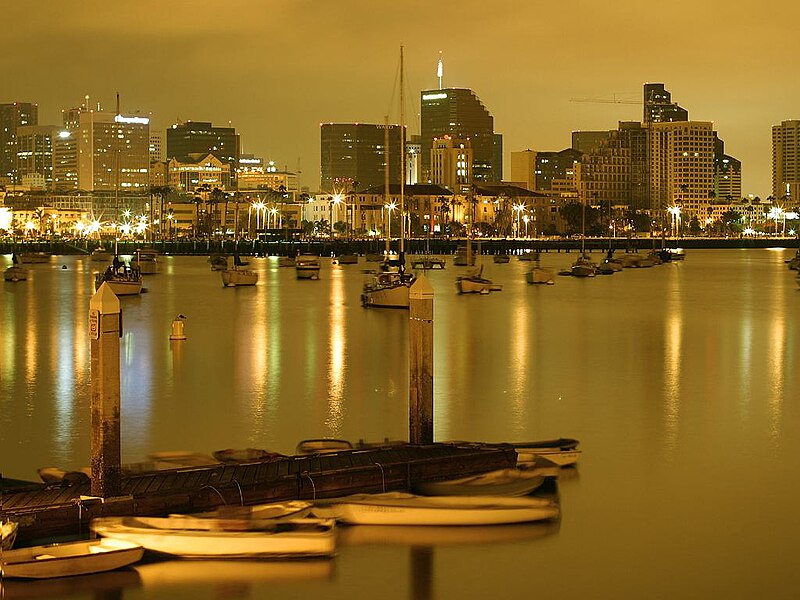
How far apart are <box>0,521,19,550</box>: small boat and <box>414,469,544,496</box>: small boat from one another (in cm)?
539

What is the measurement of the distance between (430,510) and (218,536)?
2.92 m

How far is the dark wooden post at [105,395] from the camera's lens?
48.9ft

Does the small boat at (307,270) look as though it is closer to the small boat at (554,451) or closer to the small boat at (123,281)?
the small boat at (123,281)

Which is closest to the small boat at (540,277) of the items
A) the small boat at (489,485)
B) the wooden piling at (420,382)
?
the wooden piling at (420,382)

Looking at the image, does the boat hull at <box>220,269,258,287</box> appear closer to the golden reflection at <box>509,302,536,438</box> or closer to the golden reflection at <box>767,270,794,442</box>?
the golden reflection at <box>509,302,536,438</box>

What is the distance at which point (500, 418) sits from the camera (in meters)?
23.8

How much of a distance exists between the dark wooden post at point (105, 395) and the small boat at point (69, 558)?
0.91m

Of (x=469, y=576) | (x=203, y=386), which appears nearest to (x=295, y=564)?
(x=469, y=576)

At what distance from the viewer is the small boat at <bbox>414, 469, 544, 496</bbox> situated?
1652cm

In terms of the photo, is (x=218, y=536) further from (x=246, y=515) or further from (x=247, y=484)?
(x=247, y=484)

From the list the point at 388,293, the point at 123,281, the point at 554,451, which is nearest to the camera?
the point at 554,451

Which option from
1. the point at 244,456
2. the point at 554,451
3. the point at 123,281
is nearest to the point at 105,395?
the point at 244,456

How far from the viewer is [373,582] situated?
14.2 m

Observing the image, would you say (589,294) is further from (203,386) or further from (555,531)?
(555,531)
